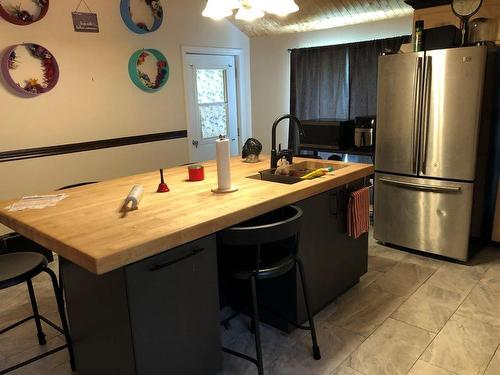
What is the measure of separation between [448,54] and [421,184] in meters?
1.00

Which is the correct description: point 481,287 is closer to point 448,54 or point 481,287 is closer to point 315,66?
point 448,54

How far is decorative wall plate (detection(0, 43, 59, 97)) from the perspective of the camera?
3473 mm

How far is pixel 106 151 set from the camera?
14.0ft

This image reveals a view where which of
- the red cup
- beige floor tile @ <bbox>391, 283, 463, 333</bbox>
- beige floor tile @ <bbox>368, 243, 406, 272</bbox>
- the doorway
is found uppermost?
the doorway

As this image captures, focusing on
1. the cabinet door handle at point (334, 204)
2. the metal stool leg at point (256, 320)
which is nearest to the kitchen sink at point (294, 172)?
the cabinet door handle at point (334, 204)

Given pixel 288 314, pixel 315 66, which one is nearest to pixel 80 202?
pixel 288 314

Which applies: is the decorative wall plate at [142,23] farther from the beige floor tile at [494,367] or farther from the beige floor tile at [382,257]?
the beige floor tile at [494,367]

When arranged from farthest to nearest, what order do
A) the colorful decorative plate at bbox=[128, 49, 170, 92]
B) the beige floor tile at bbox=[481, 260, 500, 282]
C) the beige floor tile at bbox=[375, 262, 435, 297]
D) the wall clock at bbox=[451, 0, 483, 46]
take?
1. the colorful decorative plate at bbox=[128, 49, 170, 92]
2. the wall clock at bbox=[451, 0, 483, 46]
3. the beige floor tile at bbox=[481, 260, 500, 282]
4. the beige floor tile at bbox=[375, 262, 435, 297]

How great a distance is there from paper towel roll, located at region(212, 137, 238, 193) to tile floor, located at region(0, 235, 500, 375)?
93 cm

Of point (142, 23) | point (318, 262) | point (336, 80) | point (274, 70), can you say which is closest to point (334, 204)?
point (318, 262)

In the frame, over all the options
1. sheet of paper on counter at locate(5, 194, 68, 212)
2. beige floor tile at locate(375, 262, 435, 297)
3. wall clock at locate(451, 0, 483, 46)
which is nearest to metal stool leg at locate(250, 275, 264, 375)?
sheet of paper on counter at locate(5, 194, 68, 212)

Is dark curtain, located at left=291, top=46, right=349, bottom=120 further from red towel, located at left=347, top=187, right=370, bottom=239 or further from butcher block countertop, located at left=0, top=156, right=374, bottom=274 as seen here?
butcher block countertop, located at left=0, top=156, right=374, bottom=274

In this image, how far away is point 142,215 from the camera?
6.08 ft

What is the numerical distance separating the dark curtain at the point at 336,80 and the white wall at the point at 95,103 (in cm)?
126
